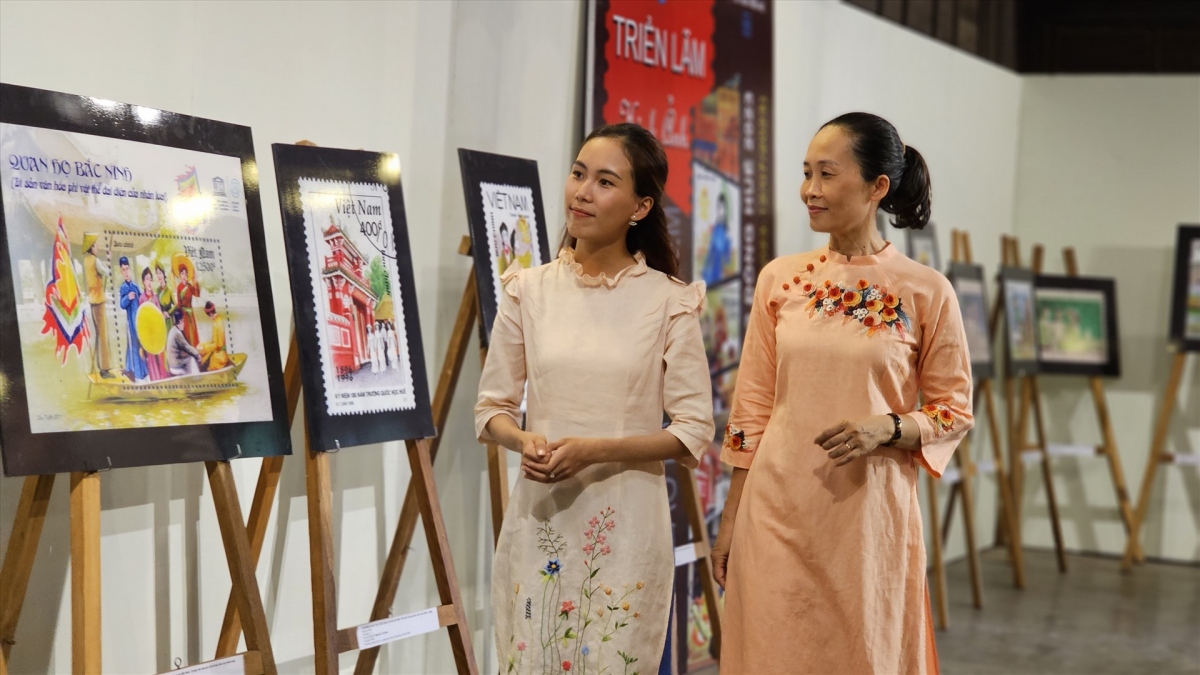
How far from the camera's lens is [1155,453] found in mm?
6520

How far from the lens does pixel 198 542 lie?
296 cm

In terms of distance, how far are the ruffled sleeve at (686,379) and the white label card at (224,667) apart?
39.4 inches

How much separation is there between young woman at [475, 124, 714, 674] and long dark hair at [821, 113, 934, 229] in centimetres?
39

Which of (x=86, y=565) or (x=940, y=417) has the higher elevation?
(x=940, y=417)

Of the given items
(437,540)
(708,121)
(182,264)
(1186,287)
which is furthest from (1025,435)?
(182,264)

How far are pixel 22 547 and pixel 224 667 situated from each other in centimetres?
44

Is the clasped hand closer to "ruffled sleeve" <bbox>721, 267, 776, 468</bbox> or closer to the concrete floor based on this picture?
"ruffled sleeve" <bbox>721, 267, 776, 468</bbox>

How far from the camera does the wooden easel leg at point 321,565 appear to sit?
8.86 feet

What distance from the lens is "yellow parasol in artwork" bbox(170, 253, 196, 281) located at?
2471 millimetres

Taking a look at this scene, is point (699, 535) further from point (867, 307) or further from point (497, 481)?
point (867, 307)

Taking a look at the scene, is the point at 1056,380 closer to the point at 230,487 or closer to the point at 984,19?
the point at 984,19

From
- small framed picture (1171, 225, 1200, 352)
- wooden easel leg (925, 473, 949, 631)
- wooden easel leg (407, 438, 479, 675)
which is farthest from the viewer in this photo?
small framed picture (1171, 225, 1200, 352)

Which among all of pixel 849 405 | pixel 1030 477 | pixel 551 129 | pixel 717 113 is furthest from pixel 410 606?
pixel 1030 477

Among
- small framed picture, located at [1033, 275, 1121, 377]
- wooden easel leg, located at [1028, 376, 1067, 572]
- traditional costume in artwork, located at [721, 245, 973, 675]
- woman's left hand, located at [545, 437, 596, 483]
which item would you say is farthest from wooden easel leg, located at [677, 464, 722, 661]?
small framed picture, located at [1033, 275, 1121, 377]
